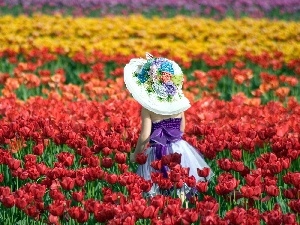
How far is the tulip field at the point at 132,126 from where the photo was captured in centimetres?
401

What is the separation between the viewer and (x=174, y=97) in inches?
203

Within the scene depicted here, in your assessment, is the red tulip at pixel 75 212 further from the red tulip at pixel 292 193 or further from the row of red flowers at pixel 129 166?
the red tulip at pixel 292 193

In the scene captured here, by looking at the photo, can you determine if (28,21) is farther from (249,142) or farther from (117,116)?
(249,142)

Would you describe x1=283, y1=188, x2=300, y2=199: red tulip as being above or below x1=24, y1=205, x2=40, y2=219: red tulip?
above

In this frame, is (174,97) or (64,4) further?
(64,4)

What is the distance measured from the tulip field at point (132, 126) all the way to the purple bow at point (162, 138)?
17cm

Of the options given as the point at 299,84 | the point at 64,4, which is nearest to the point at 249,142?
the point at 299,84

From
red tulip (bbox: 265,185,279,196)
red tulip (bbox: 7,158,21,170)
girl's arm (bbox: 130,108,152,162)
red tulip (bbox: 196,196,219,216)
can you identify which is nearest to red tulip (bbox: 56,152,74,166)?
red tulip (bbox: 7,158,21,170)

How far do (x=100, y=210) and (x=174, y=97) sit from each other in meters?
1.58

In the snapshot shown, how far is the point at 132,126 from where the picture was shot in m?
6.18

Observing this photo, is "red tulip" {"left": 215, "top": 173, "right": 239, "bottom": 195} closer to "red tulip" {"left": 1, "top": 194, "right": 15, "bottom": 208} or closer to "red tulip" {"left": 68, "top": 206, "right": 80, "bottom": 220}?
"red tulip" {"left": 68, "top": 206, "right": 80, "bottom": 220}

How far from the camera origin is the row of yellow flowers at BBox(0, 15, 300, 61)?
11.4 meters

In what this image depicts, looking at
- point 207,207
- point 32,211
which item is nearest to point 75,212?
point 32,211

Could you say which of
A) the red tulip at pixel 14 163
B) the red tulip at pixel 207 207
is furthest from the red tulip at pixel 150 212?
the red tulip at pixel 14 163
